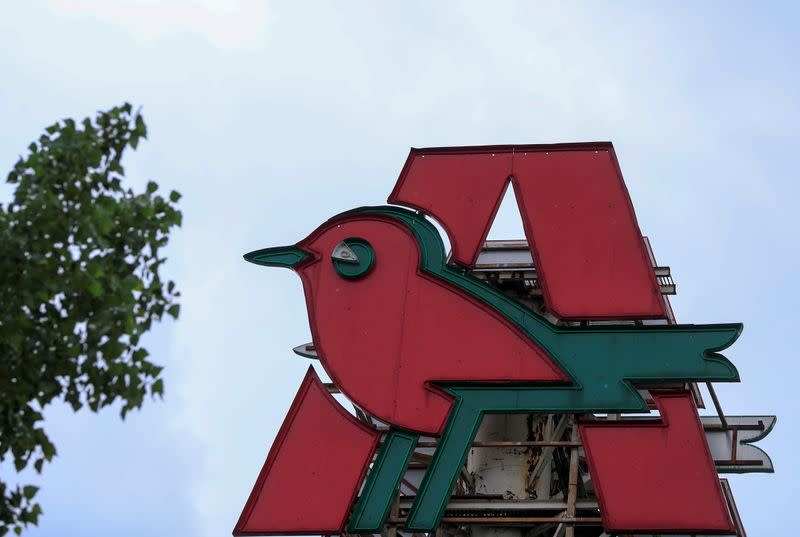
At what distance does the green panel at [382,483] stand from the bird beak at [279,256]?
95.7 inches

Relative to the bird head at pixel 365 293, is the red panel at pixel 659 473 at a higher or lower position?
lower

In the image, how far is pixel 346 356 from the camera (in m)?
15.3

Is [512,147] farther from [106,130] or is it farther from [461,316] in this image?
[106,130]

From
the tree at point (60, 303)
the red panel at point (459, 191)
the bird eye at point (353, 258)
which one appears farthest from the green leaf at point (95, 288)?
the red panel at point (459, 191)

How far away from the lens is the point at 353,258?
1573cm

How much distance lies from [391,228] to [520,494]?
343 cm

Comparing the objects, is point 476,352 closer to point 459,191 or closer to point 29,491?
point 459,191

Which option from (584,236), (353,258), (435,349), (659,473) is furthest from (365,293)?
(659,473)

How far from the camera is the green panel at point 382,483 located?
14.3 m

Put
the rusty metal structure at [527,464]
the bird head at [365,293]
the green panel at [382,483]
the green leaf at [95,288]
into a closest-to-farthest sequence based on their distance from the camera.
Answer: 1. the green leaf at [95,288]
2. the green panel at [382,483]
3. the rusty metal structure at [527,464]
4. the bird head at [365,293]

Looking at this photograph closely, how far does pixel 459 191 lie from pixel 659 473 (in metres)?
4.15

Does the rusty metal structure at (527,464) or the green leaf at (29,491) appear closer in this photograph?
the green leaf at (29,491)

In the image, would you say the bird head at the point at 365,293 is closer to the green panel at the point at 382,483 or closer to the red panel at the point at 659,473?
the green panel at the point at 382,483

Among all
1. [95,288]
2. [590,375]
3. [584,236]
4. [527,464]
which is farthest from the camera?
[527,464]
